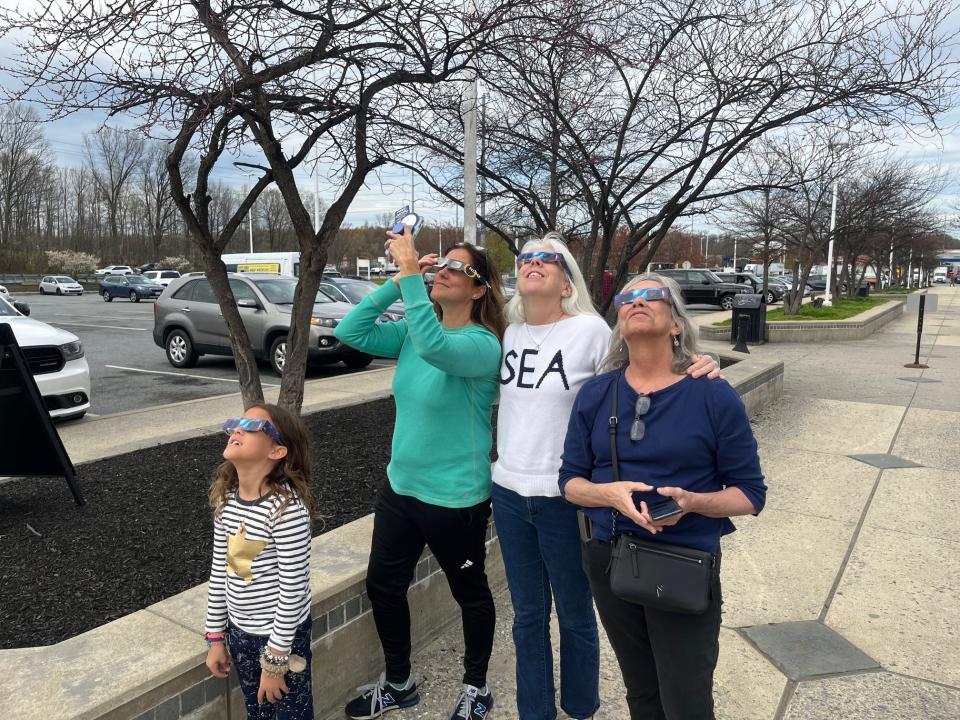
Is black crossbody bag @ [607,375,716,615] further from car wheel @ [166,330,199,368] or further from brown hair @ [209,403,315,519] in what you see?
car wheel @ [166,330,199,368]

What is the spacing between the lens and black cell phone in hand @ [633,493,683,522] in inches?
70.1

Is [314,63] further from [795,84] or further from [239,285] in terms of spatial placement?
[239,285]

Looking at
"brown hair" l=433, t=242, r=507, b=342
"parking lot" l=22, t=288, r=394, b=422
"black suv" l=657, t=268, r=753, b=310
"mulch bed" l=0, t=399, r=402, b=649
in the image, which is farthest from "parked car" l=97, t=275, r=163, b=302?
"brown hair" l=433, t=242, r=507, b=342

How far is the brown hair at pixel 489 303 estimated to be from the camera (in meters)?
2.53

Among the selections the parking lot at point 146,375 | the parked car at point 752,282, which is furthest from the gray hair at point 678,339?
the parked car at point 752,282

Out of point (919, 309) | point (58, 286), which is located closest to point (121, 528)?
point (919, 309)

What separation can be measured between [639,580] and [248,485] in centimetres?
117

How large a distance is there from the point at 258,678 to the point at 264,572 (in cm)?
34

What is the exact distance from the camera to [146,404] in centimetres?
853

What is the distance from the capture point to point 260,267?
3084cm

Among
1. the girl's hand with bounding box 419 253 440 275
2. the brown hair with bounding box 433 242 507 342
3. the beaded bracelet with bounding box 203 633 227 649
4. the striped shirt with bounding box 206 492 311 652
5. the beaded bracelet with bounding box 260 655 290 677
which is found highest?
the girl's hand with bounding box 419 253 440 275

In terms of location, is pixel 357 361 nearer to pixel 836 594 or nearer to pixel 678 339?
pixel 836 594

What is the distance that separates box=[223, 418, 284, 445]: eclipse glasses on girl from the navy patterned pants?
574 millimetres

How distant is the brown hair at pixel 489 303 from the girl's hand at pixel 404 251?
254 mm
